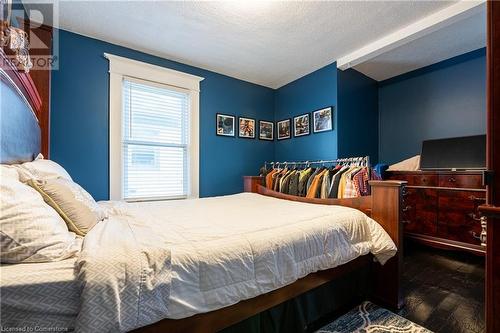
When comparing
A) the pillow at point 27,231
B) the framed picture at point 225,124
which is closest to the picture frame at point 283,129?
the framed picture at point 225,124

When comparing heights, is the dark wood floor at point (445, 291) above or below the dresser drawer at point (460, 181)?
below

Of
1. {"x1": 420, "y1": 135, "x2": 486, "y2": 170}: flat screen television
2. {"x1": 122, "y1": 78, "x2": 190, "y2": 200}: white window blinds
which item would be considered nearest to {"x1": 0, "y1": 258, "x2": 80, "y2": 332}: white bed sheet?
{"x1": 122, "y1": 78, "x2": 190, "y2": 200}: white window blinds

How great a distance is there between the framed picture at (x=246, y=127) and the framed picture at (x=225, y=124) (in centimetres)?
15

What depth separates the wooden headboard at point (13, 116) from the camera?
1003mm

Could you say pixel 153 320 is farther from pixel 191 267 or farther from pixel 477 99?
pixel 477 99

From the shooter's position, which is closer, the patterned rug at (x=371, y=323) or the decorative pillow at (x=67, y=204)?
the decorative pillow at (x=67, y=204)

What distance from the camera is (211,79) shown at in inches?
133

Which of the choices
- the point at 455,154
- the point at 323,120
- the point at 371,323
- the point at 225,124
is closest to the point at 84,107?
the point at 225,124

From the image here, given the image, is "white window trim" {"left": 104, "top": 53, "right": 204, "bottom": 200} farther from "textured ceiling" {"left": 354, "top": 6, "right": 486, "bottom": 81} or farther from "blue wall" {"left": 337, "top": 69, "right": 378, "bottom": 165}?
"textured ceiling" {"left": 354, "top": 6, "right": 486, "bottom": 81}

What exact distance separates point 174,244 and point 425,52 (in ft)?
12.2

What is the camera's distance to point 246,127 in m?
3.75

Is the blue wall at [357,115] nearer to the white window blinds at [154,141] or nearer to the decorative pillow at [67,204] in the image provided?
the white window blinds at [154,141]

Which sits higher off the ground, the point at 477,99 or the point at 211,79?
the point at 211,79

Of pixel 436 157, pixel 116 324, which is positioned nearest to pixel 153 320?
pixel 116 324
